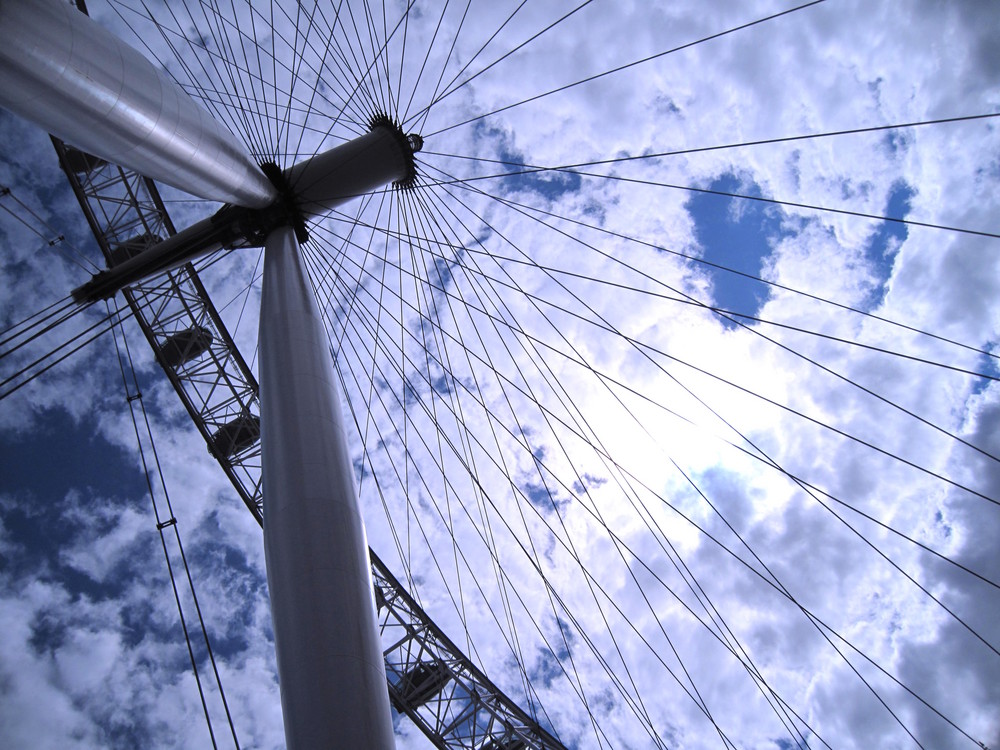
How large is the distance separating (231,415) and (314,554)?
556 inches

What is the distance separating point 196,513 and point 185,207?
41.2ft

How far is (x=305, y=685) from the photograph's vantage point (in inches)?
237

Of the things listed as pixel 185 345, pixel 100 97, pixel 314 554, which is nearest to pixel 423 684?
pixel 185 345

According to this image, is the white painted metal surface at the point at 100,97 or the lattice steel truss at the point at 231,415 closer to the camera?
the white painted metal surface at the point at 100,97

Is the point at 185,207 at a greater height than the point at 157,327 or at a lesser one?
greater

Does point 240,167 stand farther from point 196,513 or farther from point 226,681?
point 226,681

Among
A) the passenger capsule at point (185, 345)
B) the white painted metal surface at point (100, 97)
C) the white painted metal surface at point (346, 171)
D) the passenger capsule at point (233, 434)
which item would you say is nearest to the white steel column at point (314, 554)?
the white painted metal surface at point (100, 97)

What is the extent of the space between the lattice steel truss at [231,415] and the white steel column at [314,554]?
429 inches

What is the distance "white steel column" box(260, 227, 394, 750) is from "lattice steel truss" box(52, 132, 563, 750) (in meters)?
10.9

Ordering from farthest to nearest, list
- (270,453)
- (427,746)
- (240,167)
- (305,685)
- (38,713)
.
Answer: (427,746)
(38,713)
(240,167)
(270,453)
(305,685)

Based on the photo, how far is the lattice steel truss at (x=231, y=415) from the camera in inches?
742

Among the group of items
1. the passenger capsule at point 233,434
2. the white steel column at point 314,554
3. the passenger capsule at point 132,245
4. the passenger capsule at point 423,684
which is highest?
the passenger capsule at point 132,245

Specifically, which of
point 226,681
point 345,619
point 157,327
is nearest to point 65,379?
point 157,327

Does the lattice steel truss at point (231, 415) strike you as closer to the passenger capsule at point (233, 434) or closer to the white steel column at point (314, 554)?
the passenger capsule at point (233, 434)
